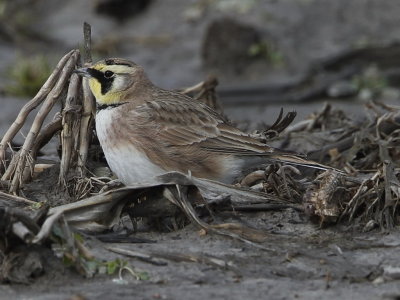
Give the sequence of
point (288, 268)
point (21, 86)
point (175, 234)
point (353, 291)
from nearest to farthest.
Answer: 1. point (353, 291)
2. point (288, 268)
3. point (175, 234)
4. point (21, 86)

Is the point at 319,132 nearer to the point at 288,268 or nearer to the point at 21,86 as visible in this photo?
the point at 288,268

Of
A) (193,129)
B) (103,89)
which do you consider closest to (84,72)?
(103,89)

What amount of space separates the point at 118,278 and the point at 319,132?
4214mm

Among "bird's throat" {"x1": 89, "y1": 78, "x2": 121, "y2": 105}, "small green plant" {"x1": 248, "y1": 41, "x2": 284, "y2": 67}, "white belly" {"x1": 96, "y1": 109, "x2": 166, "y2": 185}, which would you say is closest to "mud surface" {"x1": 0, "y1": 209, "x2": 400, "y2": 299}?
"white belly" {"x1": 96, "y1": 109, "x2": 166, "y2": 185}

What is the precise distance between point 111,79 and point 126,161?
0.77 meters

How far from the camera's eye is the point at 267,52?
13.6m

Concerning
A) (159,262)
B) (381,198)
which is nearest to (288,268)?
(159,262)

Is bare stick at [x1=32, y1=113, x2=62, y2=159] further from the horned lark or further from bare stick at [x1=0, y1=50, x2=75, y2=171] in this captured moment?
the horned lark

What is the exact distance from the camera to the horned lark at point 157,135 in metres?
6.59

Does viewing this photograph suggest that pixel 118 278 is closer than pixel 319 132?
Yes

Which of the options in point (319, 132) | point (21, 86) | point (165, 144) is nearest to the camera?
point (165, 144)

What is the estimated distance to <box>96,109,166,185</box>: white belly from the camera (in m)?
6.45

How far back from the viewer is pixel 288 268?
539 centimetres

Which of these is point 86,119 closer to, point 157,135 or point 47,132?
point 47,132
